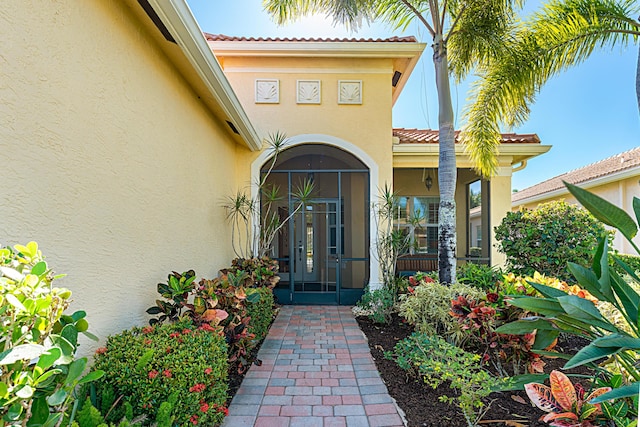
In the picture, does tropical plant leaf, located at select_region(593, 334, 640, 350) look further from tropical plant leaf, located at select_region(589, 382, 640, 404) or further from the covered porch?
the covered porch

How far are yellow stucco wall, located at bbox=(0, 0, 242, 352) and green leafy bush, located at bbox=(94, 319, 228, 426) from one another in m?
0.50

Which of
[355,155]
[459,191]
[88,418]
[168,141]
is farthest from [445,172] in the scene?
[459,191]

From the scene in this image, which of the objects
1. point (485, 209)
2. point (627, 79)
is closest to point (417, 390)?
point (485, 209)

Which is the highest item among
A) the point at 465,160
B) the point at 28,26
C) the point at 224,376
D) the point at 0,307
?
the point at 465,160

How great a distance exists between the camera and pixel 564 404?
2281 mm

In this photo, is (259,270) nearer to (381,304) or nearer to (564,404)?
(381,304)

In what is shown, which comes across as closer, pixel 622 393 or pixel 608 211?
pixel 622 393

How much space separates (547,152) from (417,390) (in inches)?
315

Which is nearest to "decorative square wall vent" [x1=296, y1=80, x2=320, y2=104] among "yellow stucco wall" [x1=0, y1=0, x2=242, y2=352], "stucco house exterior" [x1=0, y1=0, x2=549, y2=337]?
"stucco house exterior" [x1=0, y1=0, x2=549, y2=337]

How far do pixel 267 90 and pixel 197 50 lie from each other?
4219 millimetres

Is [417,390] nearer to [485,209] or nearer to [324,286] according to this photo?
[324,286]

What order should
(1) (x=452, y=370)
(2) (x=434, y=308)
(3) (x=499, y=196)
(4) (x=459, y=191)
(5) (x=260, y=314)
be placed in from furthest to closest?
(4) (x=459, y=191), (3) (x=499, y=196), (5) (x=260, y=314), (2) (x=434, y=308), (1) (x=452, y=370)

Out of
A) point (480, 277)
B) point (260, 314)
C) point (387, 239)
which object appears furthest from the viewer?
point (387, 239)

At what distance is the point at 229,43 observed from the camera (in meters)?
7.55
